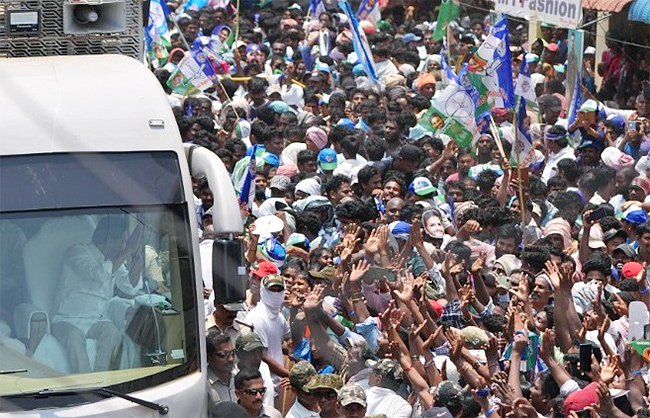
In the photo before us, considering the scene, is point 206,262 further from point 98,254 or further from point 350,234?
point 98,254

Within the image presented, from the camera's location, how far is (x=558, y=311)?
1112 cm

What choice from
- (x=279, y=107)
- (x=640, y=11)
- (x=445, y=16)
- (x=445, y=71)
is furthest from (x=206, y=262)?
(x=640, y=11)

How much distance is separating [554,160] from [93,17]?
8.38 metres

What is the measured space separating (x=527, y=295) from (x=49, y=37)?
11.8 ft

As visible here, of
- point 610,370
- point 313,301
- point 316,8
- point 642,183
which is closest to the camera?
point 610,370

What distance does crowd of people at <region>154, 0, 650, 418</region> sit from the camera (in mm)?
9836

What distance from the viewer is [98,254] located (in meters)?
8.34

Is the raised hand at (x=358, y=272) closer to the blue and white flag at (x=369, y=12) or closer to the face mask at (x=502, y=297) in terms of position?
the face mask at (x=502, y=297)

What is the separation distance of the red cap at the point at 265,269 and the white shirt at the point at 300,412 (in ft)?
5.83

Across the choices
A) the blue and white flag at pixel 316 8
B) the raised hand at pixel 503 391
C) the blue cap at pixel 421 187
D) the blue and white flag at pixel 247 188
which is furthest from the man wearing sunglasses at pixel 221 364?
the blue and white flag at pixel 316 8

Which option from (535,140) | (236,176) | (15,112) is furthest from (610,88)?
(15,112)

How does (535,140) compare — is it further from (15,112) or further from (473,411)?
(15,112)

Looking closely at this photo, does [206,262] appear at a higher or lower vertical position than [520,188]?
higher

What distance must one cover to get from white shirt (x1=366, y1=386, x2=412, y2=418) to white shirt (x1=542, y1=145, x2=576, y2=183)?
22.9 feet
